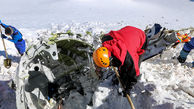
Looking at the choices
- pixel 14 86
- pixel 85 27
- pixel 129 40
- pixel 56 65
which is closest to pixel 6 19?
pixel 85 27

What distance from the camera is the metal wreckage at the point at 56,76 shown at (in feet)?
10.9

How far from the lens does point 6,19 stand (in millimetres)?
13609

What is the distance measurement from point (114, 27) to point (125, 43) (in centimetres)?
927

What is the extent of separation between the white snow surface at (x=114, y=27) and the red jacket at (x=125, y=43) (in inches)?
30.6

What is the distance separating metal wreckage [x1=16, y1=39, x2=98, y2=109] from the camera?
10.9 feet

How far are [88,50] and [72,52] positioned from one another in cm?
58

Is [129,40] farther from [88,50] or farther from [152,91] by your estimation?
[88,50]

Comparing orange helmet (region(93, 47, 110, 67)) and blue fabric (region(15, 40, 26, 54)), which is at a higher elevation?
orange helmet (region(93, 47, 110, 67))

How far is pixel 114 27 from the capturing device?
12.1m

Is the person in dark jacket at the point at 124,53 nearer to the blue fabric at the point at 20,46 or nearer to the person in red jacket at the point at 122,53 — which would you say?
the person in red jacket at the point at 122,53

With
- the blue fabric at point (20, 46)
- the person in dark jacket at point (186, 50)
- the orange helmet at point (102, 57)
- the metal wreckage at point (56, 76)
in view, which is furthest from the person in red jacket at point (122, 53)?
the blue fabric at point (20, 46)

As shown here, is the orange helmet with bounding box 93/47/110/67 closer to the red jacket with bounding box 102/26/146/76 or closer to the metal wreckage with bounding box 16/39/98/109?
the red jacket with bounding box 102/26/146/76

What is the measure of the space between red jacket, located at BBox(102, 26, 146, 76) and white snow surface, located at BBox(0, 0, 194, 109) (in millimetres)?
776

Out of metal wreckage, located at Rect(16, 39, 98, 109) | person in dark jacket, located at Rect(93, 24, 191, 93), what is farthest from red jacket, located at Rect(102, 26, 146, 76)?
metal wreckage, located at Rect(16, 39, 98, 109)
